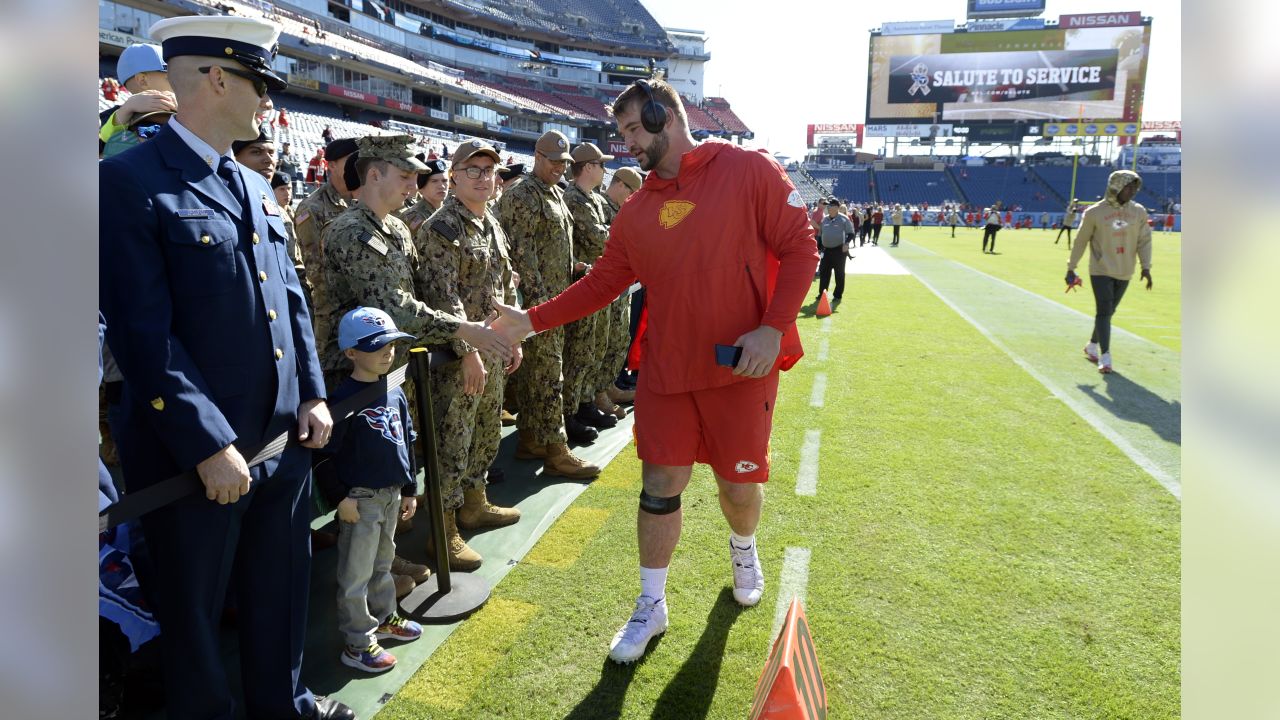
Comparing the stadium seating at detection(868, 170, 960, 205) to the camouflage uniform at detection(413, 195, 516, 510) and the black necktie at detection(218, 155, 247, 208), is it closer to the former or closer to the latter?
the camouflage uniform at detection(413, 195, 516, 510)

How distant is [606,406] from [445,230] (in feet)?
10.1

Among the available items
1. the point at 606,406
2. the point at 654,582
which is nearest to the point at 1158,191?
the point at 606,406

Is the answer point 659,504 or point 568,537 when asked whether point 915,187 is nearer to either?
point 568,537

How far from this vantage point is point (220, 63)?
2.11 meters

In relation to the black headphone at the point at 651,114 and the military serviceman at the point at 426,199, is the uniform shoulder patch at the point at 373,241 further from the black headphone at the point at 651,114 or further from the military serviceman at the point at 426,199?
the military serviceman at the point at 426,199

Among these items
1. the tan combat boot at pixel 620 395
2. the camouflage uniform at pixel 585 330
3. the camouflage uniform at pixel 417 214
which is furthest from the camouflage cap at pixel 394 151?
the tan combat boot at pixel 620 395

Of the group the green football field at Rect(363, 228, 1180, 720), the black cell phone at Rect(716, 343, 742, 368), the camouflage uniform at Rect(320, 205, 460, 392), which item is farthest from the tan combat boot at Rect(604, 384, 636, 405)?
the black cell phone at Rect(716, 343, 742, 368)

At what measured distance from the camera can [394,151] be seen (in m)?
3.34

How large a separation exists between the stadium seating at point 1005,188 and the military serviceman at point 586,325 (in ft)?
221

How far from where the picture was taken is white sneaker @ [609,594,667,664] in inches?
118

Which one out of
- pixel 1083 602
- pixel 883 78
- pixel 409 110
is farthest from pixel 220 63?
pixel 883 78

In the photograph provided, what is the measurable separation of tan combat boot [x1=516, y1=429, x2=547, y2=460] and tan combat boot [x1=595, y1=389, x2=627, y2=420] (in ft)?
4.12

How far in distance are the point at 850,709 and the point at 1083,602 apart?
4.81 feet
